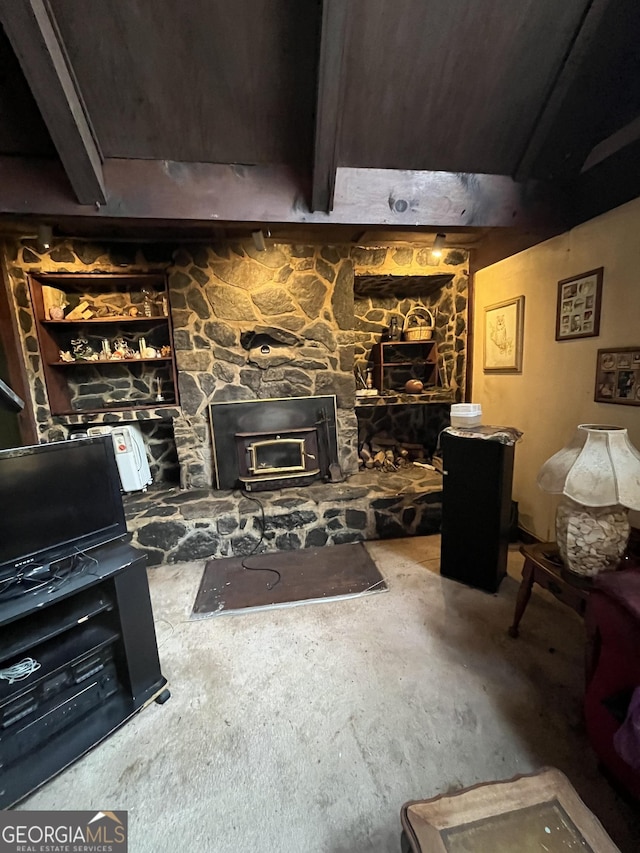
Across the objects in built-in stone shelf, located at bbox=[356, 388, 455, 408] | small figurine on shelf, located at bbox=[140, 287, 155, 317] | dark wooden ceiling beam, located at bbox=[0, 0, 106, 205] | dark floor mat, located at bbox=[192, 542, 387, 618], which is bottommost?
dark floor mat, located at bbox=[192, 542, 387, 618]

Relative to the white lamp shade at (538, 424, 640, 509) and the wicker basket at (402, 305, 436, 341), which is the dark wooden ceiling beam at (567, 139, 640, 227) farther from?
the wicker basket at (402, 305, 436, 341)

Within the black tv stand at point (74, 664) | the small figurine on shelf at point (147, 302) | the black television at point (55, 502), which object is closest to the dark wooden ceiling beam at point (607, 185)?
the black television at point (55, 502)

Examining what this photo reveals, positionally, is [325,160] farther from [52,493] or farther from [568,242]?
[52,493]

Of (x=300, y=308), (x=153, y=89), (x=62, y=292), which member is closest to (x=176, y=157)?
(x=153, y=89)

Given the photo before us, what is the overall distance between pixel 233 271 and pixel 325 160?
161 cm

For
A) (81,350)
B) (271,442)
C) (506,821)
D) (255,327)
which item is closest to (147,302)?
(81,350)

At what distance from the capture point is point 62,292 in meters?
3.10

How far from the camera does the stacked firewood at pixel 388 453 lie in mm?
3609

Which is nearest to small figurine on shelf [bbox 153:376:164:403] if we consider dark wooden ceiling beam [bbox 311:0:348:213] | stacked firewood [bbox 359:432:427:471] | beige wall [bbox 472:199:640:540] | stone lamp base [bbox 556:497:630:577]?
stacked firewood [bbox 359:432:427:471]

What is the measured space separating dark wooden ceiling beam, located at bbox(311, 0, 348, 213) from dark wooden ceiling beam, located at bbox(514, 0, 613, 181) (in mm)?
949

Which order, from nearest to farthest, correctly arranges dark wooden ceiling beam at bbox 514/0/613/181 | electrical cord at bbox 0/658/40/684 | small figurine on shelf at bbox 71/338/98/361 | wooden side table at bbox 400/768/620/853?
wooden side table at bbox 400/768/620/853
electrical cord at bbox 0/658/40/684
dark wooden ceiling beam at bbox 514/0/613/181
small figurine on shelf at bbox 71/338/98/361

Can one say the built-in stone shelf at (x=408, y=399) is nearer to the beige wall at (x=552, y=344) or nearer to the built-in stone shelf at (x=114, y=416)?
the beige wall at (x=552, y=344)

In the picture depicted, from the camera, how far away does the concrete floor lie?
1180 millimetres

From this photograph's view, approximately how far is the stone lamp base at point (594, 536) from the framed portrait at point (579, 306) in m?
1.11
